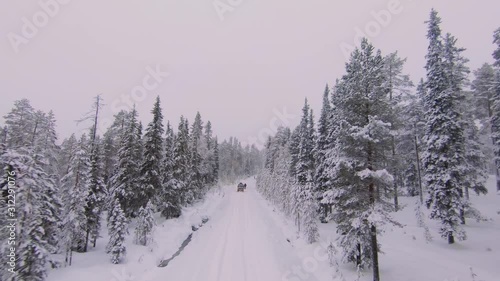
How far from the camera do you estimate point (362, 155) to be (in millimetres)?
14242

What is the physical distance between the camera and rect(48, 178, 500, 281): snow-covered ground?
47.0 ft

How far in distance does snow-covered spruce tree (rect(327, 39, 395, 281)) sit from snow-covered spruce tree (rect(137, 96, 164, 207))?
67.1ft

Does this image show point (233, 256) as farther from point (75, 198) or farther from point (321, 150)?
point (321, 150)

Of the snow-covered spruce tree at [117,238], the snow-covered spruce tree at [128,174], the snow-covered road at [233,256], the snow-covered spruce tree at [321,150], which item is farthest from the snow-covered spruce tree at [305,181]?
the snow-covered spruce tree at [128,174]

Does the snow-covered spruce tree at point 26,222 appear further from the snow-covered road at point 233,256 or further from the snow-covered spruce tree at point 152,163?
the snow-covered spruce tree at point 152,163

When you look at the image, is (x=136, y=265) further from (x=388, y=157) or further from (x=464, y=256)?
(x=464, y=256)

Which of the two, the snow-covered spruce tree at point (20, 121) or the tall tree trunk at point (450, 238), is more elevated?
the snow-covered spruce tree at point (20, 121)

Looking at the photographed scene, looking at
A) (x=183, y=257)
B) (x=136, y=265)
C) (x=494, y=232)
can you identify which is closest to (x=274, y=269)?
(x=183, y=257)

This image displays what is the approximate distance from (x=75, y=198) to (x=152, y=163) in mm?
11108

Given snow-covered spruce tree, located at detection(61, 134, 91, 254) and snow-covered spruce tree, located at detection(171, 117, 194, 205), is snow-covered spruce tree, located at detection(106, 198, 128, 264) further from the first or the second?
snow-covered spruce tree, located at detection(171, 117, 194, 205)

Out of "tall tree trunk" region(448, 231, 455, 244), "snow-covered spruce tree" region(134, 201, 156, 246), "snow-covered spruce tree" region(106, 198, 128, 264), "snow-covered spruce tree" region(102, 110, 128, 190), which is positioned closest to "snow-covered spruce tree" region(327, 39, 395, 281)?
"tall tree trunk" region(448, 231, 455, 244)

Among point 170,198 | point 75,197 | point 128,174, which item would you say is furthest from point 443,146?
point 128,174

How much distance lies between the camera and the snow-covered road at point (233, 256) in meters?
15.5

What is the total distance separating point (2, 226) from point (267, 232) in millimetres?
20685
